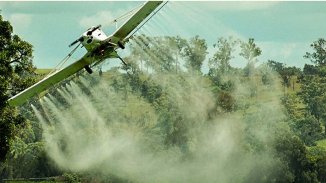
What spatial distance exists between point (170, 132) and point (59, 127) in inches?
793

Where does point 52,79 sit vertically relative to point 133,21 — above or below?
below

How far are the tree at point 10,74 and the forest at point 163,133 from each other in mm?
17850

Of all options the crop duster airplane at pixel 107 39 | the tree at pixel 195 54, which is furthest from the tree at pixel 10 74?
the tree at pixel 195 54

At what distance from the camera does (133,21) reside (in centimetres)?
5047

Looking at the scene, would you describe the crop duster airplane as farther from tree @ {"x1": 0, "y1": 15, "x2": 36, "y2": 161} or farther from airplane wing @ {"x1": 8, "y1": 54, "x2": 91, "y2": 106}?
tree @ {"x1": 0, "y1": 15, "x2": 36, "y2": 161}

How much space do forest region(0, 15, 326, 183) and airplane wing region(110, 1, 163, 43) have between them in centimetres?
4374

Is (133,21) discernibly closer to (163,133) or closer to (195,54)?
(163,133)

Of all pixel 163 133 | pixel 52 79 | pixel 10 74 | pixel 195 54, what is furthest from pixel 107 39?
pixel 195 54

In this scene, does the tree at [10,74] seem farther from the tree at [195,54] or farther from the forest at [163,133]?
the tree at [195,54]

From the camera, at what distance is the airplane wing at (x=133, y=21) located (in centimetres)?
4981

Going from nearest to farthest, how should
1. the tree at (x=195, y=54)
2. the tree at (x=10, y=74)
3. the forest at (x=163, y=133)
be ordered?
1. the tree at (x=10, y=74)
2. the forest at (x=163, y=133)
3. the tree at (x=195, y=54)

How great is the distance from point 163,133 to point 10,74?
59862 mm

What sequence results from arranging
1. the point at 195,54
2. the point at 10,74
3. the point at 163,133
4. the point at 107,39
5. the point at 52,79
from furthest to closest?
the point at 195,54
the point at 163,133
the point at 10,74
the point at 52,79
the point at 107,39

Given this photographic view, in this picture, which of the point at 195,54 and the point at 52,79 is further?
the point at 195,54
